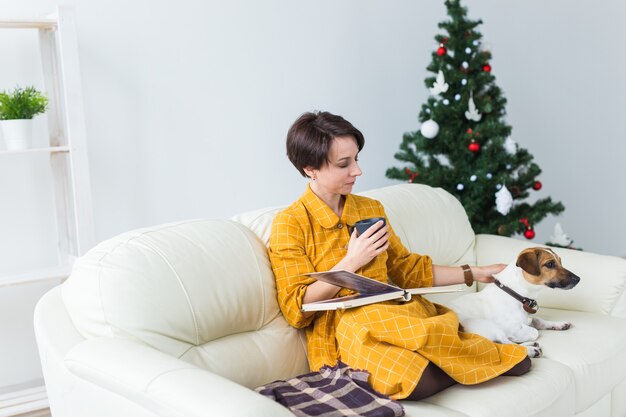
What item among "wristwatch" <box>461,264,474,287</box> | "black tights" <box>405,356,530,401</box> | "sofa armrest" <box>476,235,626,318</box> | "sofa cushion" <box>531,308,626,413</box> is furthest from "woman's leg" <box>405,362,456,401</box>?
"sofa armrest" <box>476,235,626,318</box>

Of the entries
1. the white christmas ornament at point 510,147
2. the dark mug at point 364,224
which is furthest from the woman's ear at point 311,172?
the white christmas ornament at point 510,147

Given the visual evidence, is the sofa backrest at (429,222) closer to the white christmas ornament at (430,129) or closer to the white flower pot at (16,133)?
the white christmas ornament at (430,129)

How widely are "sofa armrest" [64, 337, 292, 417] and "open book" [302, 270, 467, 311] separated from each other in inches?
18.1

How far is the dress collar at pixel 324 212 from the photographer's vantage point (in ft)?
7.46

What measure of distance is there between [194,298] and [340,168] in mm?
569

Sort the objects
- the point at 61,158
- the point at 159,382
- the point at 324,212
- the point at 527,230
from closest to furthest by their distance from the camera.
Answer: the point at 159,382 < the point at 324,212 < the point at 61,158 < the point at 527,230

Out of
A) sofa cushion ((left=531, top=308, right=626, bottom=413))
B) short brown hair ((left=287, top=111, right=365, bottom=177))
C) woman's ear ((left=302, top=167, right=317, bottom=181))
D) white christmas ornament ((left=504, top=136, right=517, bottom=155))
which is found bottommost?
sofa cushion ((left=531, top=308, right=626, bottom=413))

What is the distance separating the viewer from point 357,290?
2115 millimetres

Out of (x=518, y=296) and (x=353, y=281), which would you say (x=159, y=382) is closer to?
(x=353, y=281)

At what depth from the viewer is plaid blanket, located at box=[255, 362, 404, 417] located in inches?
72.5

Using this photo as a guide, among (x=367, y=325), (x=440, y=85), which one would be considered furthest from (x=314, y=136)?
(x=440, y=85)

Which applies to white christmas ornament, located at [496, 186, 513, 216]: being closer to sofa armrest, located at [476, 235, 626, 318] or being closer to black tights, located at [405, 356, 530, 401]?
sofa armrest, located at [476, 235, 626, 318]

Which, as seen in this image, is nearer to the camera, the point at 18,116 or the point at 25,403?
the point at 18,116

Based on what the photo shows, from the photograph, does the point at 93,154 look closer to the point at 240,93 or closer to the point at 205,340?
the point at 240,93
